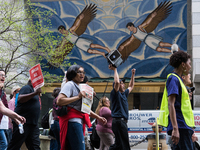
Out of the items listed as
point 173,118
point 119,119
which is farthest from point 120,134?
point 173,118

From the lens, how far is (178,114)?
3490 mm

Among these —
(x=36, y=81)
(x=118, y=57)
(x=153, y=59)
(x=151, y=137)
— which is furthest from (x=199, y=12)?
(x=36, y=81)

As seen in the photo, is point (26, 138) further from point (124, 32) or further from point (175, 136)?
point (124, 32)

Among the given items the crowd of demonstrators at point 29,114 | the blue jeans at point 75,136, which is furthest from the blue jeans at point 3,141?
the blue jeans at point 75,136

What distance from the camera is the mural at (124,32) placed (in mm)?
19547

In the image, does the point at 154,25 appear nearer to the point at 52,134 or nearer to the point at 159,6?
the point at 159,6

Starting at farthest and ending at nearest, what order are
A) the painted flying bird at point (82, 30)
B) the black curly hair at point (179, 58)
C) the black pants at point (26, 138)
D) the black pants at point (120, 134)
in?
1. the painted flying bird at point (82, 30)
2. the black pants at point (120, 134)
3. the black pants at point (26, 138)
4. the black curly hair at point (179, 58)

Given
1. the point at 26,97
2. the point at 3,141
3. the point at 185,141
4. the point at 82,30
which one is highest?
the point at 82,30

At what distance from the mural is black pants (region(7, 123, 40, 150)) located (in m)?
13.7

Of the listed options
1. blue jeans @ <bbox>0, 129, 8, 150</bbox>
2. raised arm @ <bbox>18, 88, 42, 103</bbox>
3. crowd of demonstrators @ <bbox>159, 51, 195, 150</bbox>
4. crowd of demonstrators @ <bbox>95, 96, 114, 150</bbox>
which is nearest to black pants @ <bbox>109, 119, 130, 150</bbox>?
crowd of demonstrators @ <bbox>95, 96, 114, 150</bbox>

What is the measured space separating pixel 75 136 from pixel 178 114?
1398mm

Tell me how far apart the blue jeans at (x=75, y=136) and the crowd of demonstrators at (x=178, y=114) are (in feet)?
3.68

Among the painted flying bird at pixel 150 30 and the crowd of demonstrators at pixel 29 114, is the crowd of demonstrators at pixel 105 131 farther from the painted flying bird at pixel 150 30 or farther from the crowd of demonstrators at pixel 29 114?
the painted flying bird at pixel 150 30

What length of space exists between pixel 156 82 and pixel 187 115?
646 inches
